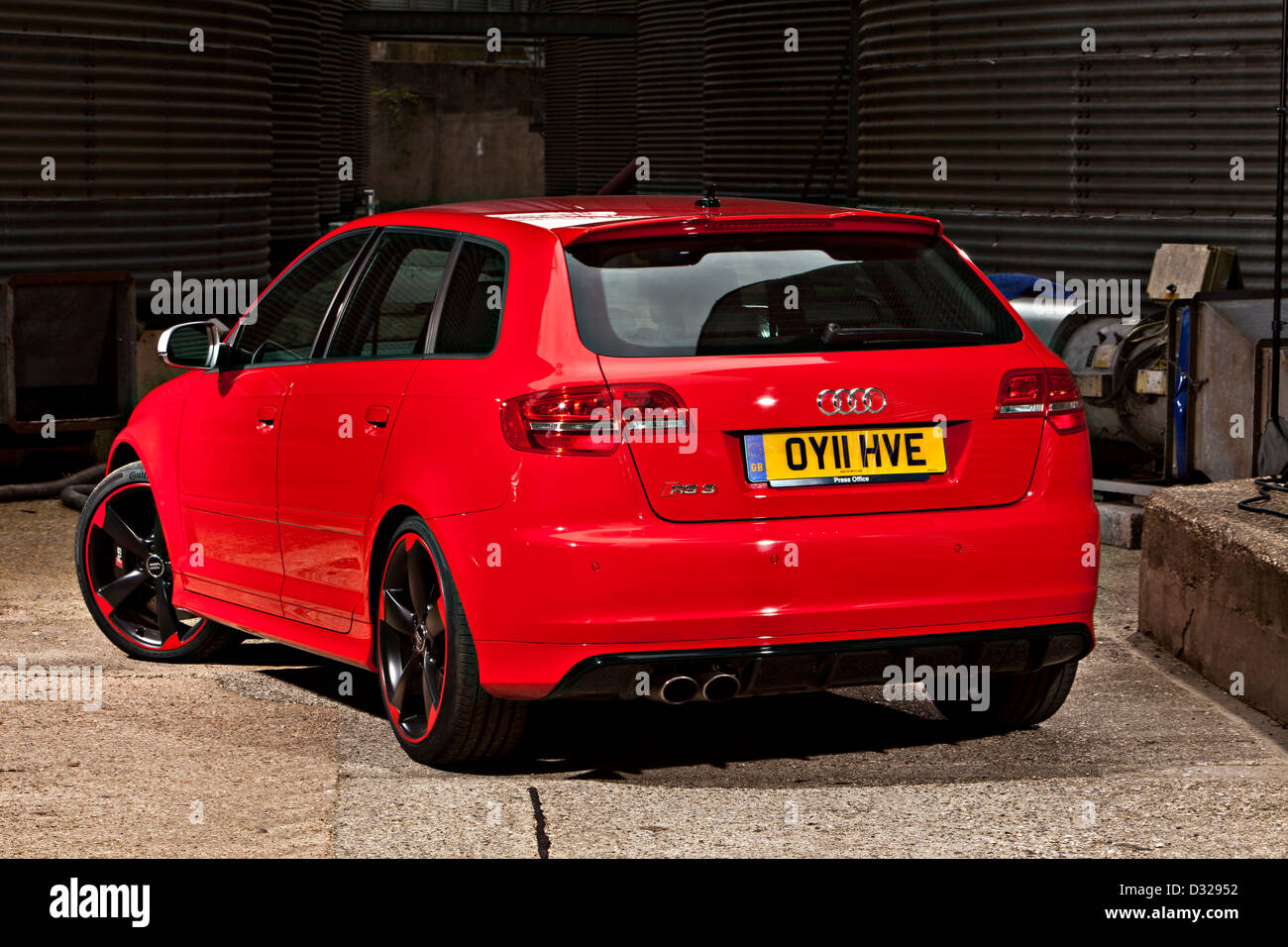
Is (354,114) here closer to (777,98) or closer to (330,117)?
(330,117)

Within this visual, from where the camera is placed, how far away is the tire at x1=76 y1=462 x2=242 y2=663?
7004 mm

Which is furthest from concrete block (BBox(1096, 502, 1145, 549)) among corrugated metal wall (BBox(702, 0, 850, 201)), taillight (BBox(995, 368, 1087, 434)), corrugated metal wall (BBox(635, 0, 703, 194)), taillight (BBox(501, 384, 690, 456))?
corrugated metal wall (BBox(635, 0, 703, 194))

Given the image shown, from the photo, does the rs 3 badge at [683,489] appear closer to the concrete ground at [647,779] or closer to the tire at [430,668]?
the tire at [430,668]

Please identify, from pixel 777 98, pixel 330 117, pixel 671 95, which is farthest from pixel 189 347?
pixel 330 117

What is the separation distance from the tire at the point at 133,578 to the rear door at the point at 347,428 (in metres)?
1.09

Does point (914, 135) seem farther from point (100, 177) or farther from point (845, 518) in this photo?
point (845, 518)

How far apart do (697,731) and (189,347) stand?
212 cm

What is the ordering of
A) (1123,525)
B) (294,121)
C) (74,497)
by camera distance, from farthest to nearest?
(294,121), (74,497), (1123,525)

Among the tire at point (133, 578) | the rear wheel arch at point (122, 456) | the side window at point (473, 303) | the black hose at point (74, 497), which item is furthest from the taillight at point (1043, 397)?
the black hose at point (74, 497)

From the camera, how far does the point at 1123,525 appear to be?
970cm

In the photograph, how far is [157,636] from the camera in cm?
712

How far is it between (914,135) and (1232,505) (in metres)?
7.65

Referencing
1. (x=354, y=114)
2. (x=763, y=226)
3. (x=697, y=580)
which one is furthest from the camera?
(x=354, y=114)

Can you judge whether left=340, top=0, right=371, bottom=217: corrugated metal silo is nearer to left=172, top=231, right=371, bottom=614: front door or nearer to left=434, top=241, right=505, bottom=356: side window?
left=172, top=231, right=371, bottom=614: front door
